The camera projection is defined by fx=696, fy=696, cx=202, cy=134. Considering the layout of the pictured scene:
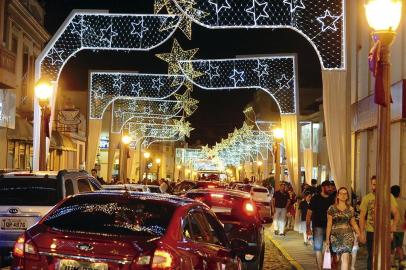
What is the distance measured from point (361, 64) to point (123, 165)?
636 inches

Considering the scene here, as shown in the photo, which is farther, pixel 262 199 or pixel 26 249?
pixel 262 199

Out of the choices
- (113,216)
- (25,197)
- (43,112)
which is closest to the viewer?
(113,216)

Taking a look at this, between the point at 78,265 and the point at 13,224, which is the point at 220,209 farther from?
the point at 78,265

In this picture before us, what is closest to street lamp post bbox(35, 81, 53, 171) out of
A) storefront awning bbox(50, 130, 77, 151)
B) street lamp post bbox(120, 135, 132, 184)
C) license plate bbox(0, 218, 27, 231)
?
license plate bbox(0, 218, 27, 231)

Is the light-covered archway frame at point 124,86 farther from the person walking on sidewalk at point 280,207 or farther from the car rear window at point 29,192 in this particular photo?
the car rear window at point 29,192

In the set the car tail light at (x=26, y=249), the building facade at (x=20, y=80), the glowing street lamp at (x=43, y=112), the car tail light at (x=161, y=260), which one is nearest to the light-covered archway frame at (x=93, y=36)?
the glowing street lamp at (x=43, y=112)

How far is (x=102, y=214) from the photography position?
693 cm

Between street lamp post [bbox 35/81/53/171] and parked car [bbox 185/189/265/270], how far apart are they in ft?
21.6

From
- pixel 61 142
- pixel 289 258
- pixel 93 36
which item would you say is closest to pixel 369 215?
pixel 289 258

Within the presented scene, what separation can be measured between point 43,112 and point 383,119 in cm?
1241

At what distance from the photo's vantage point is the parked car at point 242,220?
13070mm

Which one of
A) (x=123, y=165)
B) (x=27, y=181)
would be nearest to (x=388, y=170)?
(x=27, y=181)

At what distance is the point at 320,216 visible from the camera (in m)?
12.9

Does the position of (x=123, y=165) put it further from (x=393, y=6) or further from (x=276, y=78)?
(x=393, y=6)
